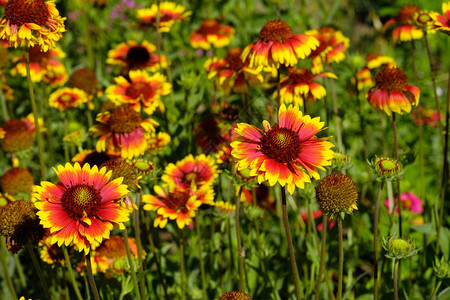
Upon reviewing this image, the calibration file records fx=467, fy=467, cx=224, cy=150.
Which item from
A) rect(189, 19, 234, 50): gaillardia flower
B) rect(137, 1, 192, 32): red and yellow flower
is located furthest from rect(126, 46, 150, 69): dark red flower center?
Answer: rect(189, 19, 234, 50): gaillardia flower

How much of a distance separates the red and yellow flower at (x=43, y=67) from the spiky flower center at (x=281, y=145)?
1794 mm

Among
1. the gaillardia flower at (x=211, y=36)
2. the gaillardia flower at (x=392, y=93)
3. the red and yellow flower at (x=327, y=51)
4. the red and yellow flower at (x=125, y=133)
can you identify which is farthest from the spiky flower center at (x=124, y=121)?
the gaillardia flower at (x=211, y=36)

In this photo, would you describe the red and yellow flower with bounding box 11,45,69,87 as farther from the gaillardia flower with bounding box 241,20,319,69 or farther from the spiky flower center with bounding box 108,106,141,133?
the gaillardia flower with bounding box 241,20,319,69

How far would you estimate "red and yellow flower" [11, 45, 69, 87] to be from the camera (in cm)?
283

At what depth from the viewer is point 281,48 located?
195 cm

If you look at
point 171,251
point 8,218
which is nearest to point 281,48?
point 8,218

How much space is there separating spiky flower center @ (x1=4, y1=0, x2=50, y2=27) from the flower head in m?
1.15

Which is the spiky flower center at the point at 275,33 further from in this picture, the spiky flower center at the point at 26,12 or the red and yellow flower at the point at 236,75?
the spiky flower center at the point at 26,12

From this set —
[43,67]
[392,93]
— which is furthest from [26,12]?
[392,93]

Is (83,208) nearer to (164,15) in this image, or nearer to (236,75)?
(236,75)

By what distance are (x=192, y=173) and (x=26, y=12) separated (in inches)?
37.2

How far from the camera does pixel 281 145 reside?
1.43 metres

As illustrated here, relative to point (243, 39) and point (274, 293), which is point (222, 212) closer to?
point (274, 293)

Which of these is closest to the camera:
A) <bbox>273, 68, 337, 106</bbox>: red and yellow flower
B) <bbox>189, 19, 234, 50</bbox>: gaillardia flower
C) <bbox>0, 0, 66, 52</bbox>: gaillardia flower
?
<bbox>0, 0, 66, 52</bbox>: gaillardia flower
